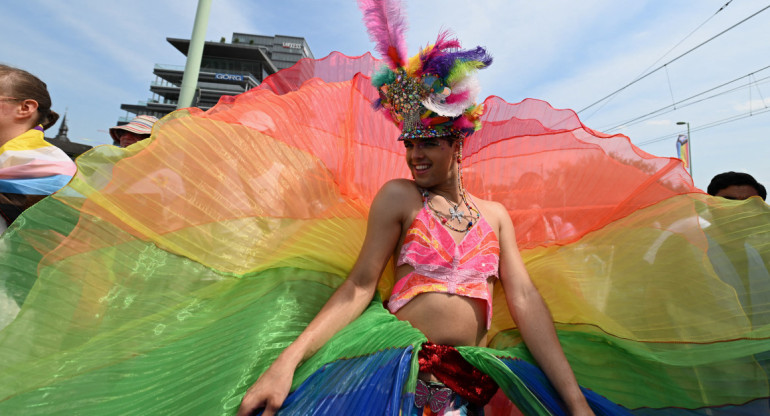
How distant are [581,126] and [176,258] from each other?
1.84 meters

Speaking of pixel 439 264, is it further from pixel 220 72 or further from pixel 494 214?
pixel 220 72

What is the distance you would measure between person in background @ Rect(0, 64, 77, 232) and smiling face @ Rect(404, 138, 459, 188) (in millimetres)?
1757

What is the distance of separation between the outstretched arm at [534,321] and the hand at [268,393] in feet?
2.81

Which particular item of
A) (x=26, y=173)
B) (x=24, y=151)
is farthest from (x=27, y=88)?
(x=26, y=173)

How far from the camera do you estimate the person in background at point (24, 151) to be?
7.33ft

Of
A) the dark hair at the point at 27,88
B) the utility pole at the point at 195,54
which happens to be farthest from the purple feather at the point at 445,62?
the utility pole at the point at 195,54

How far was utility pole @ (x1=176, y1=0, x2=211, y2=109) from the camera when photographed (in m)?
4.29

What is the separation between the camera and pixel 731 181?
3.64 metres

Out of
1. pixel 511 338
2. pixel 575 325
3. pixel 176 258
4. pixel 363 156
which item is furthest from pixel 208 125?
pixel 575 325

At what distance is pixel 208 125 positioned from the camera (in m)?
1.90

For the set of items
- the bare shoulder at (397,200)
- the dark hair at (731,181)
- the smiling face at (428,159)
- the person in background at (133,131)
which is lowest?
the dark hair at (731,181)

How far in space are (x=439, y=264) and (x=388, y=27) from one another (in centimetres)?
100

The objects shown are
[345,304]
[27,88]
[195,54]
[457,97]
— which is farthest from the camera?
[195,54]

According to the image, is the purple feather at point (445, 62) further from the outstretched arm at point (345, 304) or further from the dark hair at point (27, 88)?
the dark hair at point (27, 88)
